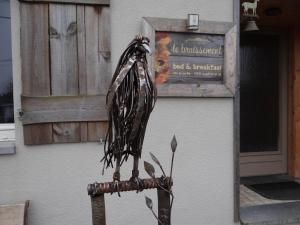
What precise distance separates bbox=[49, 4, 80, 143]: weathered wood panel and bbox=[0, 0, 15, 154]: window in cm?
40

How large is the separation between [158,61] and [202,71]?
470mm

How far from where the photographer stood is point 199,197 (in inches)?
145

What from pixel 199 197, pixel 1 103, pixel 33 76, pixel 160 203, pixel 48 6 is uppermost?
pixel 48 6

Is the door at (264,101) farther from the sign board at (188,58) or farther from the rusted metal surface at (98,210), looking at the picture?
the rusted metal surface at (98,210)

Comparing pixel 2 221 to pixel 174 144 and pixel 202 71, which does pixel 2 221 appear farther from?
pixel 202 71

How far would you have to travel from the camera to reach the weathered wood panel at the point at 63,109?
3.19 metres

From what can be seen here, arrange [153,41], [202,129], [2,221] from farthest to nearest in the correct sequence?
[202,129] → [153,41] → [2,221]

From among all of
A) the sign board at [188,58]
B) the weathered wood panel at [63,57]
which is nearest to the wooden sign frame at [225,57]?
the sign board at [188,58]

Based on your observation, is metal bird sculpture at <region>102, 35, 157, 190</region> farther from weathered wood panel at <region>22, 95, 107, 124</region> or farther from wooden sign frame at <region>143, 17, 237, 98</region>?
wooden sign frame at <region>143, 17, 237, 98</region>

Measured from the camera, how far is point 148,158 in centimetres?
354

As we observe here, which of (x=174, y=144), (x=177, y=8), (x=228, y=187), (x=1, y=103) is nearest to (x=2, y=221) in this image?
(x=1, y=103)

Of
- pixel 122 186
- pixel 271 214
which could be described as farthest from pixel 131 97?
pixel 271 214

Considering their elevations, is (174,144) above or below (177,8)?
below

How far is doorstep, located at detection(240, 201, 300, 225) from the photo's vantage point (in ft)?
12.5
